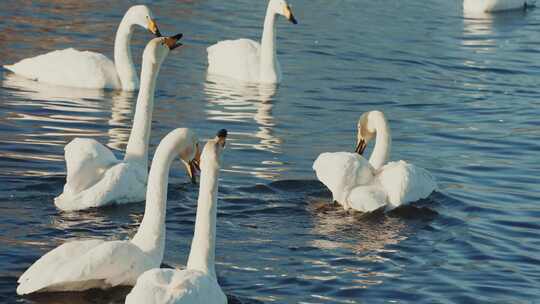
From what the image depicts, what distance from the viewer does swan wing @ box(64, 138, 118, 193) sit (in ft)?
34.7

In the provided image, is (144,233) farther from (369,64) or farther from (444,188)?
(369,64)

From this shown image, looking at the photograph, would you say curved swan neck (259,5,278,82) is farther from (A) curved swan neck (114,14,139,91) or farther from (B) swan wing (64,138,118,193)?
(B) swan wing (64,138,118,193)

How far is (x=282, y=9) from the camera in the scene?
61.5 ft

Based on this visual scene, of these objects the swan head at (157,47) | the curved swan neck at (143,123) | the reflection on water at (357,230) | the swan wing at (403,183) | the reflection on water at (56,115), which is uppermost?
the swan head at (157,47)

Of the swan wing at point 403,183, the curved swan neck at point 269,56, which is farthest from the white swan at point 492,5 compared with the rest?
the swan wing at point 403,183

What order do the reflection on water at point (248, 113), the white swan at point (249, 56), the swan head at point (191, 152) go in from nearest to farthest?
the swan head at point (191, 152) → the reflection on water at point (248, 113) → the white swan at point (249, 56)

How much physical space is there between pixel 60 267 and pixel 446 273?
3188 millimetres

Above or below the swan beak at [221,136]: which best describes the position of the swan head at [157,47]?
above

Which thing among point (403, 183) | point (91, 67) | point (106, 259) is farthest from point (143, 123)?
point (91, 67)

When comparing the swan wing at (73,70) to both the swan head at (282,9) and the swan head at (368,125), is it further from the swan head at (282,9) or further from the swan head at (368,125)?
the swan head at (368,125)

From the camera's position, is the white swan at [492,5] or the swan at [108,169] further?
the white swan at [492,5]

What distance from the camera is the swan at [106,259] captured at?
8188mm

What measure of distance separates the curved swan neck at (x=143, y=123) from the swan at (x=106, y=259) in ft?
7.91

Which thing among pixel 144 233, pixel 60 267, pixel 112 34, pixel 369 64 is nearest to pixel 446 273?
pixel 144 233
